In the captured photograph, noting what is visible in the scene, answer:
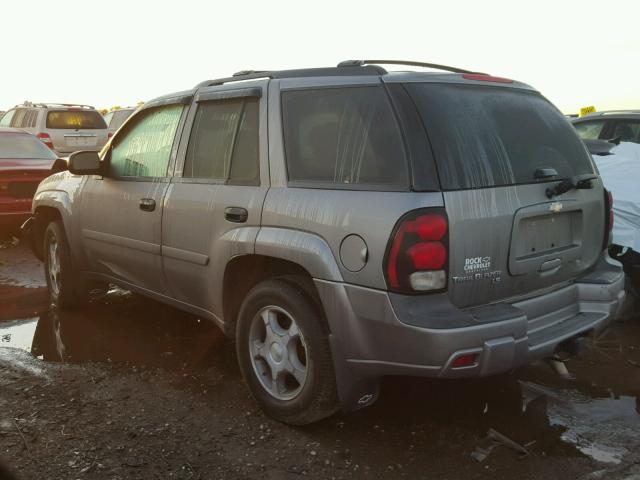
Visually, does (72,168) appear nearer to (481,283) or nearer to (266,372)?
(266,372)

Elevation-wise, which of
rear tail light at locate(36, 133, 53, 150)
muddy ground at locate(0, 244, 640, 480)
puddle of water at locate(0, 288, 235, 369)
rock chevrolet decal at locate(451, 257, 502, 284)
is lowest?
puddle of water at locate(0, 288, 235, 369)

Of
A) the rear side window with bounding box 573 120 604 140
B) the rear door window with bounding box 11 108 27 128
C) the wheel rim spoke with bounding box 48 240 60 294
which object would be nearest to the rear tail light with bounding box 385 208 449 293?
the wheel rim spoke with bounding box 48 240 60 294

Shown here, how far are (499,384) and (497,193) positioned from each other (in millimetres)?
1451

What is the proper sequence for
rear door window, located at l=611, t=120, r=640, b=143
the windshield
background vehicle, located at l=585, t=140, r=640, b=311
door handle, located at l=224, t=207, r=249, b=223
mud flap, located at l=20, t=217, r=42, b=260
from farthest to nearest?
the windshield, rear door window, located at l=611, t=120, r=640, b=143, mud flap, located at l=20, t=217, r=42, b=260, background vehicle, located at l=585, t=140, r=640, b=311, door handle, located at l=224, t=207, r=249, b=223

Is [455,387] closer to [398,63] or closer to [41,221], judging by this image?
[398,63]

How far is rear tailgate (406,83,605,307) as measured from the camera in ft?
9.66

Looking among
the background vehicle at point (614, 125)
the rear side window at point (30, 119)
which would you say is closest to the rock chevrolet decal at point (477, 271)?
the background vehicle at point (614, 125)

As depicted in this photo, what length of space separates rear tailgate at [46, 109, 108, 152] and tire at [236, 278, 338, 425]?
514 inches

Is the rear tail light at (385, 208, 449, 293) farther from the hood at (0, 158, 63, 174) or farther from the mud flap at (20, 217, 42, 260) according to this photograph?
the hood at (0, 158, 63, 174)

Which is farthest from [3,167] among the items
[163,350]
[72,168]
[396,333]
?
[396,333]

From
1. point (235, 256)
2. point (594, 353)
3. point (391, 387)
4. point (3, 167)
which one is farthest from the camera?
point (3, 167)

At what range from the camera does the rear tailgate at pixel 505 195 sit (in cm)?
295

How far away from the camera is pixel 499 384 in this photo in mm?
3994

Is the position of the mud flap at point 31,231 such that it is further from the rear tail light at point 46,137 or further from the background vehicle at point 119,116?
the background vehicle at point 119,116
